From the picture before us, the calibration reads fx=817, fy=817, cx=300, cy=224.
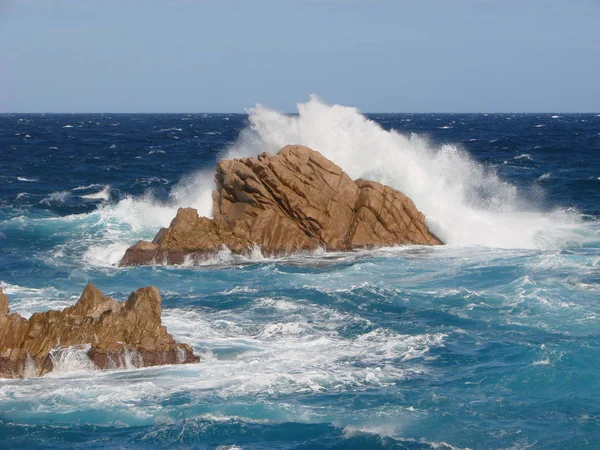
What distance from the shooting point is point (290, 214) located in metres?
30.7

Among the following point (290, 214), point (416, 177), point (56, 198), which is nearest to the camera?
point (290, 214)

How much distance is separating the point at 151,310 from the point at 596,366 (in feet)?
32.3

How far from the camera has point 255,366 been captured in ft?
59.4

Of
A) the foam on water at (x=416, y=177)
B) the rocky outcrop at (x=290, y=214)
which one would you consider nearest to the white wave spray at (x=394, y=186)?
the foam on water at (x=416, y=177)

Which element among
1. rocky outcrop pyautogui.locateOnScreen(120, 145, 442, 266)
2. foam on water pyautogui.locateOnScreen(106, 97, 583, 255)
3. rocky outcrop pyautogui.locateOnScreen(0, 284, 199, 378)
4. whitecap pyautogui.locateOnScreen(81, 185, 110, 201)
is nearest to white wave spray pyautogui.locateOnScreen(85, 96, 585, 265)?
foam on water pyautogui.locateOnScreen(106, 97, 583, 255)

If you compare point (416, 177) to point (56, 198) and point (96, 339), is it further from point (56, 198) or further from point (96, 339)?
point (56, 198)

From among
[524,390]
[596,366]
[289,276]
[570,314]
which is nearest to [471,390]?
[524,390]

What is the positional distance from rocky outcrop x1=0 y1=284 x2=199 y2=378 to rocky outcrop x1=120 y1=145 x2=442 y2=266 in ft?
36.2

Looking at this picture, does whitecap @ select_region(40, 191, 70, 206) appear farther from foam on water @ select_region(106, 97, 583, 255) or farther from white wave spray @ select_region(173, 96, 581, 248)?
white wave spray @ select_region(173, 96, 581, 248)

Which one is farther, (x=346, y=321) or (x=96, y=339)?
(x=346, y=321)

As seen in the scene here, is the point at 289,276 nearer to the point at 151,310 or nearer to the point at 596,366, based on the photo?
the point at 151,310

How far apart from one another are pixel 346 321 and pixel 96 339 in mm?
6870

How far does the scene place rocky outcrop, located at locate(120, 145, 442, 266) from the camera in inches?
1176

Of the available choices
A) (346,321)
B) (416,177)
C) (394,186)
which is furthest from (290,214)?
(346,321)
